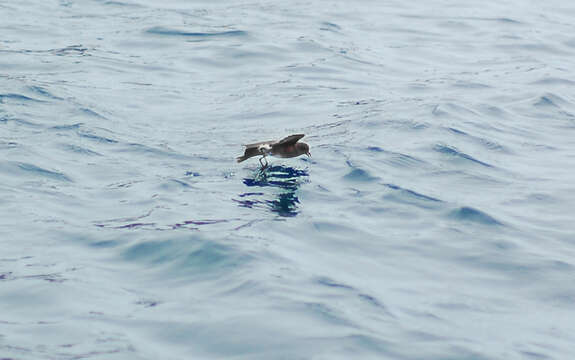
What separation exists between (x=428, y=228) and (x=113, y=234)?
2877 mm

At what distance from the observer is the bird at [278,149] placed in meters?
9.86

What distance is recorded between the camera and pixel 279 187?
995 centimetres

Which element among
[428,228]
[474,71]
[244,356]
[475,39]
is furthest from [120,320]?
[475,39]

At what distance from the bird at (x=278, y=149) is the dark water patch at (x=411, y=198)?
105cm

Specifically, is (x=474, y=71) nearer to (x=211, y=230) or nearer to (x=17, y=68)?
(x=17, y=68)

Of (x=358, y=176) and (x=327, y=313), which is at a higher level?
(x=327, y=313)

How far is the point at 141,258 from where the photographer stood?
7.84m

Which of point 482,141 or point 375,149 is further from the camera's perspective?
point 482,141

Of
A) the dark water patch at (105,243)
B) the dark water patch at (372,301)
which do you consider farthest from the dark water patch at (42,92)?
the dark water patch at (372,301)

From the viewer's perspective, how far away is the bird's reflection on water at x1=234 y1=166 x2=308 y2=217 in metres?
9.27

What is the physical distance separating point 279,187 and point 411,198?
1355 millimetres

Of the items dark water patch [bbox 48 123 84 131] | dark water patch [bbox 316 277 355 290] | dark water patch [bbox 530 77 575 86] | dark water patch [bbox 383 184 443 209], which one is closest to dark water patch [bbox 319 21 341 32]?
dark water patch [bbox 530 77 575 86]

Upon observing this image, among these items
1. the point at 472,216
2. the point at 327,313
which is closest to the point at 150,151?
the point at 472,216

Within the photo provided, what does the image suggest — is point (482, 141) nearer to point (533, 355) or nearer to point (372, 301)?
point (372, 301)
